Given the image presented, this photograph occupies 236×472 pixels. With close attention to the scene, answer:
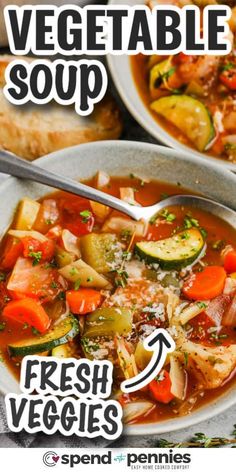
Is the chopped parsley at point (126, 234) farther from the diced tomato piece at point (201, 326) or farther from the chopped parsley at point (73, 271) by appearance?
the diced tomato piece at point (201, 326)

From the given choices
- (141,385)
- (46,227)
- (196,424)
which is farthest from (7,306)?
(196,424)

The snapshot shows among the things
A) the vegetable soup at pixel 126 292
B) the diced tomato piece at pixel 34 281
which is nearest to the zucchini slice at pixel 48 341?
the vegetable soup at pixel 126 292

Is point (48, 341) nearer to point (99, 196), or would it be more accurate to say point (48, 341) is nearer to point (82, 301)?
point (82, 301)

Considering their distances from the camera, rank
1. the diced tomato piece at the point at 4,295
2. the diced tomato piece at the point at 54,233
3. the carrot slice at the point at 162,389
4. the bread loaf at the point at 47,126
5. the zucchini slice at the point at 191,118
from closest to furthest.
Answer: the carrot slice at the point at 162,389 → the diced tomato piece at the point at 4,295 → the diced tomato piece at the point at 54,233 → the bread loaf at the point at 47,126 → the zucchini slice at the point at 191,118

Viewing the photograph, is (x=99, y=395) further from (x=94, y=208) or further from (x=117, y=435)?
(x=94, y=208)

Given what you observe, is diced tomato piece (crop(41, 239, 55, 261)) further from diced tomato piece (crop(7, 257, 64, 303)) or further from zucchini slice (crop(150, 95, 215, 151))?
zucchini slice (crop(150, 95, 215, 151))

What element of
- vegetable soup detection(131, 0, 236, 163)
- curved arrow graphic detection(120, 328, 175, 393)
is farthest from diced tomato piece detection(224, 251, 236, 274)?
vegetable soup detection(131, 0, 236, 163)
